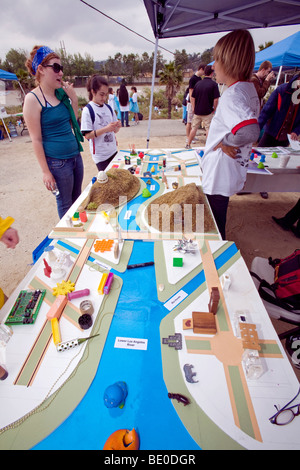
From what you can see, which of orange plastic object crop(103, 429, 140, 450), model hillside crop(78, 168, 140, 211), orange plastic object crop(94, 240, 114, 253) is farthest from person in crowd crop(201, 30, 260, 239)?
orange plastic object crop(103, 429, 140, 450)

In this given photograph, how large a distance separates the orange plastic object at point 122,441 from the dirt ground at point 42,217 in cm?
198

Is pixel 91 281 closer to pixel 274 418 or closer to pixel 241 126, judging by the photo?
pixel 274 418

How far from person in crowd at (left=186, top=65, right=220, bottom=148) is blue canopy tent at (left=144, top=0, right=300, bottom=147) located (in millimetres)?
1110

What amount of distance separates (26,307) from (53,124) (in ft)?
5.64

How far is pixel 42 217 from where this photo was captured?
13.5ft

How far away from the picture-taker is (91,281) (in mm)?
1477

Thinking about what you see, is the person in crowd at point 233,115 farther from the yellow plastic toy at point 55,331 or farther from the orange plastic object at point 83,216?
the yellow plastic toy at point 55,331

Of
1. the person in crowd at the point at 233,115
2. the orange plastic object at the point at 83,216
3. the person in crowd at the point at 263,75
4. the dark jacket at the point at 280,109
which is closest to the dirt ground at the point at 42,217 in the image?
the orange plastic object at the point at 83,216

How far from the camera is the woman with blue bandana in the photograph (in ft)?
6.43

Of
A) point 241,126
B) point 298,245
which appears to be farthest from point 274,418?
point 298,245

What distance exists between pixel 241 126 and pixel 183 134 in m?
8.02

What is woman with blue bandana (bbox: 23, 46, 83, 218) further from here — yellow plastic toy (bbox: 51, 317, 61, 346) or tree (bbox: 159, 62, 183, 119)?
tree (bbox: 159, 62, 183, 119)

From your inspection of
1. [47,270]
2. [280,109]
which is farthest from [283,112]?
[47,270]

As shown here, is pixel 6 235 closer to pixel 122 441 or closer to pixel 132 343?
pixel 132 343
